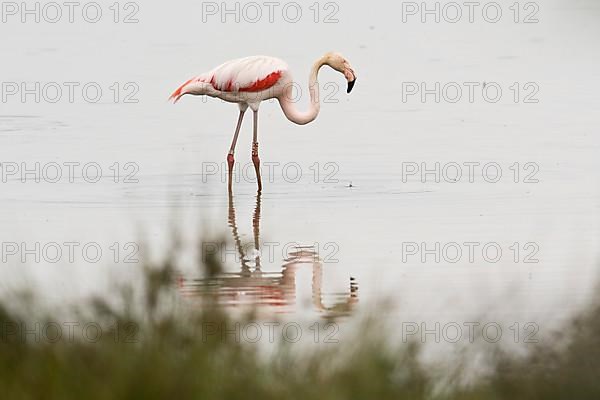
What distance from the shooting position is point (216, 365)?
265 inches

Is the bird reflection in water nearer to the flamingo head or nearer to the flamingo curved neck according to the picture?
the flamingo curved neck

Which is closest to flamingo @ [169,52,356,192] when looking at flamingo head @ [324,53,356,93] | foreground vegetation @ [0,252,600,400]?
flamingo head @ [324,53,356,93]

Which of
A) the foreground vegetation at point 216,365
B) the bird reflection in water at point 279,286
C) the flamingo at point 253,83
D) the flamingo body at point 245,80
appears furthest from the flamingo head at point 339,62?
the foreground vegetation at point 216,365

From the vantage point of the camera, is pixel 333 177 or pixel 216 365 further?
pixel 333 177

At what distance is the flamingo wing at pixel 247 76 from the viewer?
51.1ft

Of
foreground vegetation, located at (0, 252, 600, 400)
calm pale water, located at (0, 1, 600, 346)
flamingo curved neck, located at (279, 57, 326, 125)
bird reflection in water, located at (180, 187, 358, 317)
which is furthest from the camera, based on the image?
flamingo curved neck, located at (279, 57, 326, 125)

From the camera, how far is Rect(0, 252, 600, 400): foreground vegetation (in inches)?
254

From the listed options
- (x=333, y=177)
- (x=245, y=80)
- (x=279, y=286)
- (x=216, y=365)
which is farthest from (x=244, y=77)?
(x=216, y=365)

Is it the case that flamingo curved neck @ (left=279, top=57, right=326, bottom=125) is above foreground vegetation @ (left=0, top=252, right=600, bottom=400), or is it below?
above

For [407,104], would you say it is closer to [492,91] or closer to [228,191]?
[492,91]

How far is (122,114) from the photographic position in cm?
1889

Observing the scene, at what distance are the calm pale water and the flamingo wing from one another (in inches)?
31.3

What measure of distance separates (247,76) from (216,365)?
9031 mm

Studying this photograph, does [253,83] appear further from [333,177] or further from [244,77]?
[333,177]
